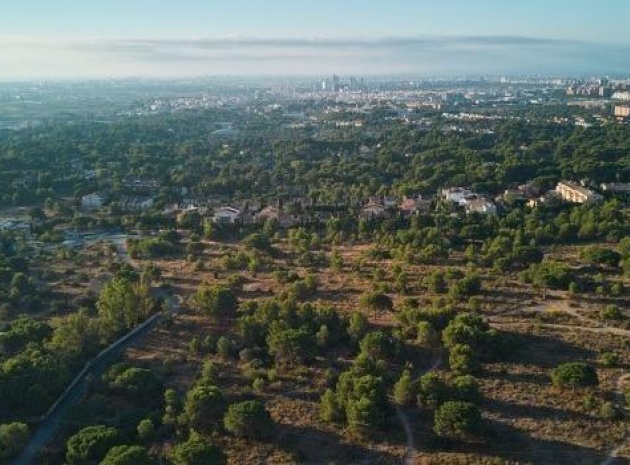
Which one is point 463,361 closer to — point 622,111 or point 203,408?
point 203,408

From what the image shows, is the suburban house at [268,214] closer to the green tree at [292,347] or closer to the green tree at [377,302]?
→ the green tree at [377,302]

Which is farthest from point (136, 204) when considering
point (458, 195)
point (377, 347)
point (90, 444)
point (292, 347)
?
point (90, 444)

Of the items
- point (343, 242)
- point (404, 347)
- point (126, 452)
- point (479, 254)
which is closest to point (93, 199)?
point (343, 242)

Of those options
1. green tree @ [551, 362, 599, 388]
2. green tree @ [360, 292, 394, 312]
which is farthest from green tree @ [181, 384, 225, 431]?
green tree @ [551, 362, 599, 388]

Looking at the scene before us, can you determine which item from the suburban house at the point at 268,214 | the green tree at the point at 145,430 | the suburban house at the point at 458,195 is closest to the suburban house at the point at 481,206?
the suburban house at the point at 458,195

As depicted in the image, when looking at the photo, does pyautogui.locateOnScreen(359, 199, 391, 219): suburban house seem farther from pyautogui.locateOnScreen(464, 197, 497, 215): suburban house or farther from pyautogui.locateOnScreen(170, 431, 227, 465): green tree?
pyautogui.locateOnScreen(170, 431, 227, 465): green tree
